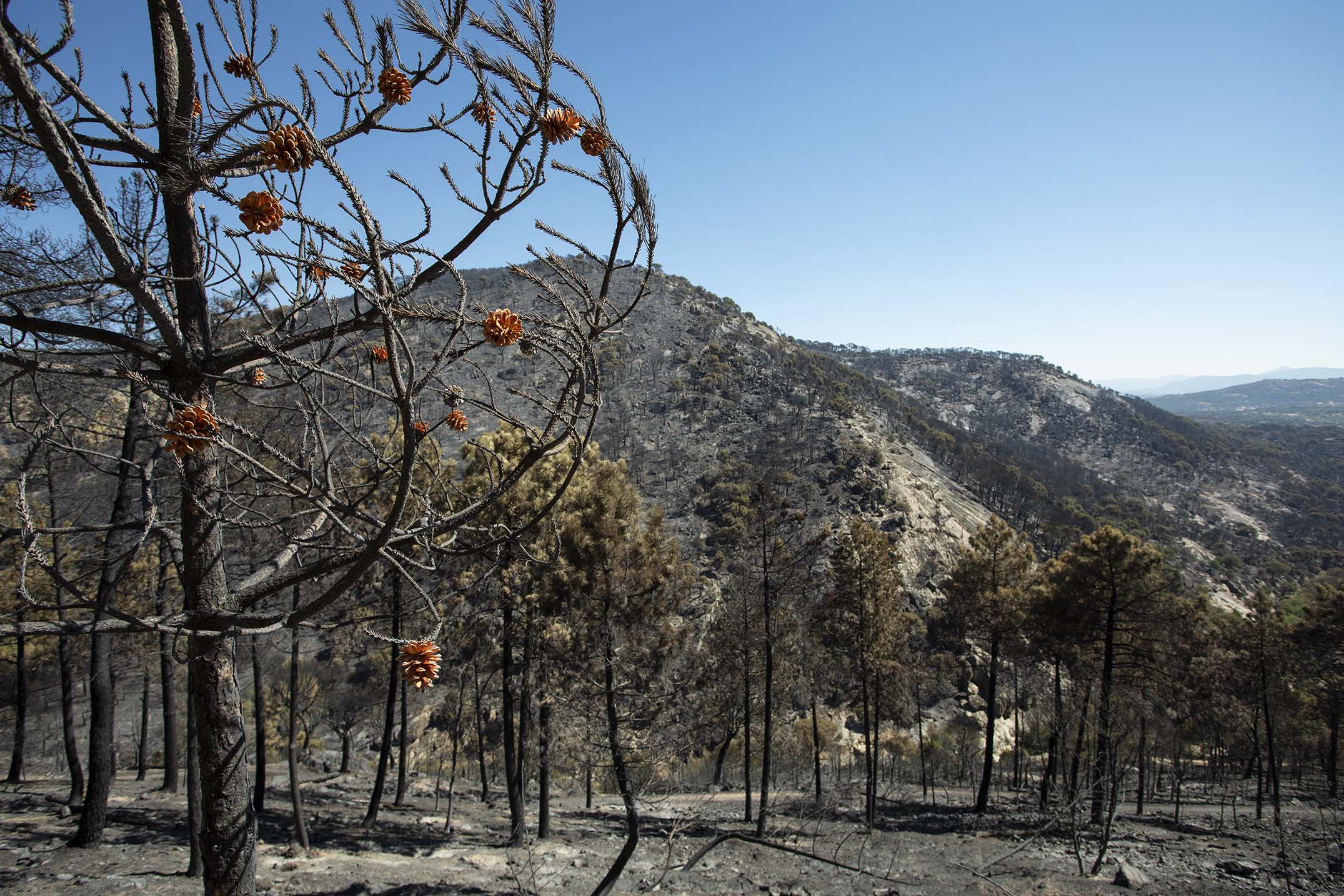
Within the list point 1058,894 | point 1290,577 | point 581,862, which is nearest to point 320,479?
point 581,862

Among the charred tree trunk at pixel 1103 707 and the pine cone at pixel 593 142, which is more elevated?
the pine cone at pixel 593 142

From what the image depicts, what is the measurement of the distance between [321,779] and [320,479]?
863 inches

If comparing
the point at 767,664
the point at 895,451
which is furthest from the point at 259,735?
the point at 895,451

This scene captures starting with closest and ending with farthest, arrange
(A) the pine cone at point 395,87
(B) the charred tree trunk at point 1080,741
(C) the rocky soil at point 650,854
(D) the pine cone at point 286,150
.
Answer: (D) the pine cone at point 286,150, (A) the pine cone at point 395,87, (C) the rocky soil at point 650,854, (B) the charred tree trunk at point 1080,741

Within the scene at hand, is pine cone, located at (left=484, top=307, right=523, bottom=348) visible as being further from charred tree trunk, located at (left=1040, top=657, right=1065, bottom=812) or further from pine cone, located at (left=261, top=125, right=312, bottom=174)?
charred tree trunk, located at (left=1040, top=657, right=1065, bottom=812)

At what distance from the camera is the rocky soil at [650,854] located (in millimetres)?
7949

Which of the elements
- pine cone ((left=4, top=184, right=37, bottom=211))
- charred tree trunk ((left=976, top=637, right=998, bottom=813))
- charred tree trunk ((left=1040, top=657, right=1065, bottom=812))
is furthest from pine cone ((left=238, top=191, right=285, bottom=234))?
charred tree trunk ((left=976, top=637, right=998, bottom=813))

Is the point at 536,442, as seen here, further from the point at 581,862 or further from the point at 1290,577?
the point at 1290,577

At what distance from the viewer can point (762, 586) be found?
52.7ft

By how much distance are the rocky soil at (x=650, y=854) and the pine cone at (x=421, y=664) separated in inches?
109

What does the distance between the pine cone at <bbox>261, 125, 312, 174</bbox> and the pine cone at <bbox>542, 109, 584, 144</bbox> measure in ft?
1.77

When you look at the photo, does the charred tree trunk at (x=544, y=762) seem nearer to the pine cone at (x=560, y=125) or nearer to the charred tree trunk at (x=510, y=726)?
the charred tree trunk at (x=510, y=726)

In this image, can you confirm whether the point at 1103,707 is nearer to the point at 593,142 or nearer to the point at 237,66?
the point at 593,142

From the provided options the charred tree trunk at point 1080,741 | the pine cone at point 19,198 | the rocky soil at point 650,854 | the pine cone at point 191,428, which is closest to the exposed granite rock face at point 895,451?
the rocky soil at point 650,854
